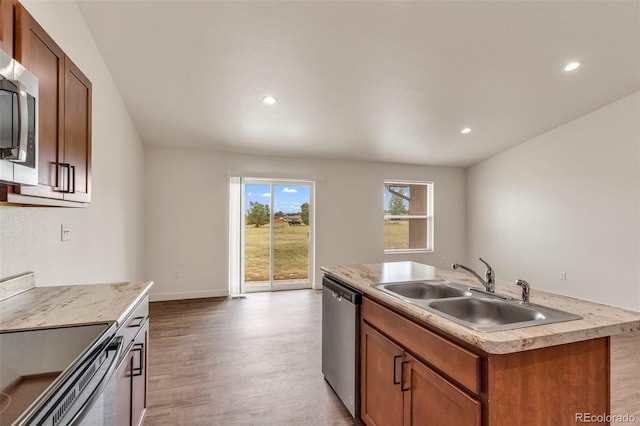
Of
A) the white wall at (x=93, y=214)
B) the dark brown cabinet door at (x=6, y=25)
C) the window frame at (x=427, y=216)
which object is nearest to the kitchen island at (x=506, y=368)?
the dark brown cabinet door at (x=6, y=25)

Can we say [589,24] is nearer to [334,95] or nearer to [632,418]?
[334,95]

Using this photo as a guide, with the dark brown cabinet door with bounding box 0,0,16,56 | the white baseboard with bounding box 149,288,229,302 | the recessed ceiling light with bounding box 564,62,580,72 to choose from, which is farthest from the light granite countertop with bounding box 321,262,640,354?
the white baseboard with bounding box 149,288,229,302

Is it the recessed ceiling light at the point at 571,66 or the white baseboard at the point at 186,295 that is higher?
the recessed ceiling light at the point at 571,66

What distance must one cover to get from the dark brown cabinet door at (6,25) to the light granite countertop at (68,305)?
1017 millimetres

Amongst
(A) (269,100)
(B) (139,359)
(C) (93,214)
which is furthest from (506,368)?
(A) (269,100)

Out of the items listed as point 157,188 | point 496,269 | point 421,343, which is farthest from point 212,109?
point 496,269

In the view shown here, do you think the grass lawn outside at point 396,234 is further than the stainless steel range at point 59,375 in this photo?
Yes

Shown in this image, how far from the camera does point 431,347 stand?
1.25m

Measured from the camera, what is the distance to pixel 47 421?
716 millimetres

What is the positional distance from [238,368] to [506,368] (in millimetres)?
2254

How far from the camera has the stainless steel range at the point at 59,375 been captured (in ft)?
2.40

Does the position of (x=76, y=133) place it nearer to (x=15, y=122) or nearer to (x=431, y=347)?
(x=15, y=122)

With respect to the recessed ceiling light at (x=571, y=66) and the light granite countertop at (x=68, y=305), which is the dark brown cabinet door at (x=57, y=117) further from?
the recessed ceiling light at (x=571, y=66)

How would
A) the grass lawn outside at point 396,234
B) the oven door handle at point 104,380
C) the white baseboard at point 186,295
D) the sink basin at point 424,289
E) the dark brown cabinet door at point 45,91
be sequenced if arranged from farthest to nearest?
the grass lawn outside at point 396,234 < the white baseboard at point 186,295 < the sink basin at point 424,289 < the dark brown cabinet door at point 45,91 < the oven door handle at point 104,380
